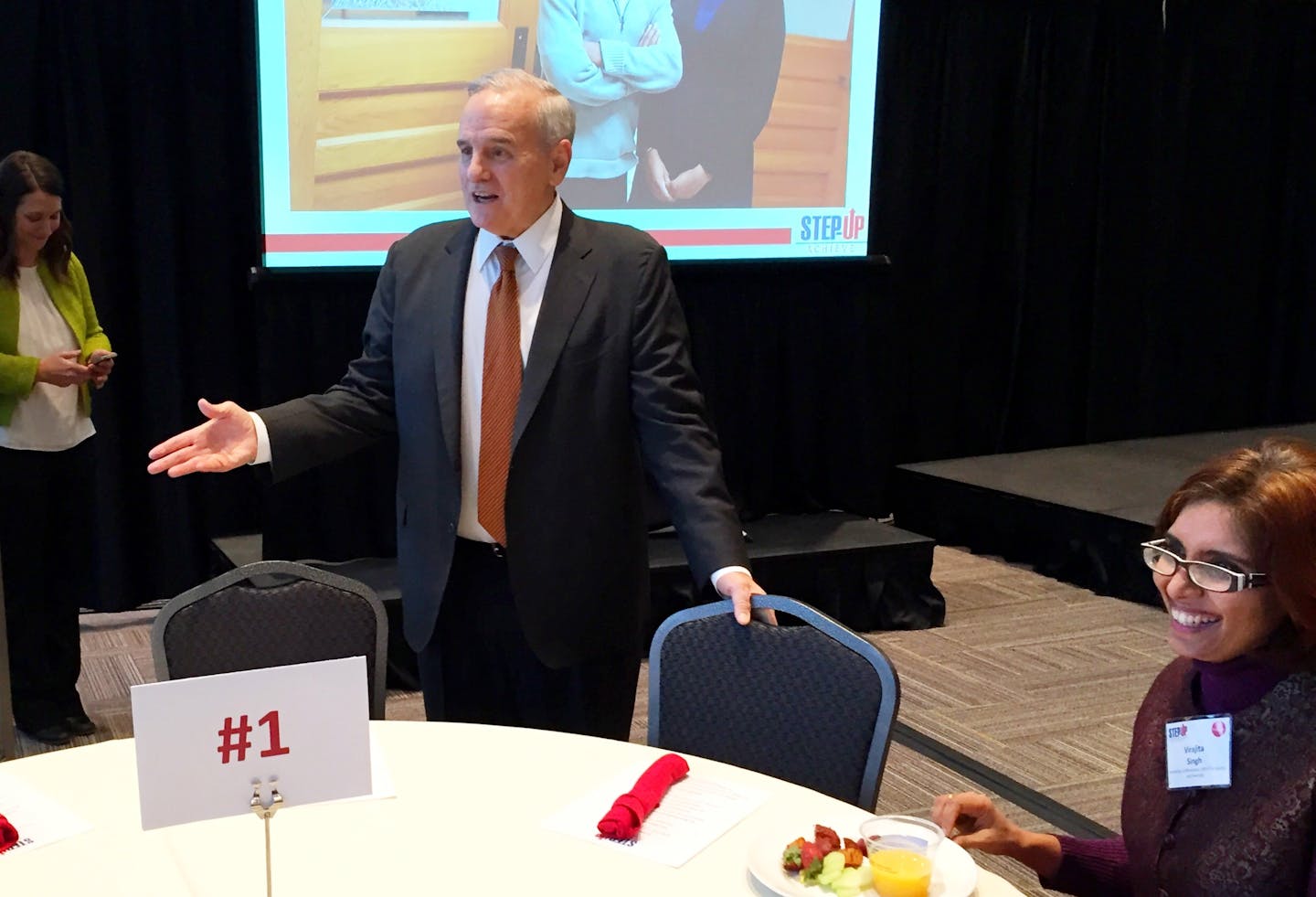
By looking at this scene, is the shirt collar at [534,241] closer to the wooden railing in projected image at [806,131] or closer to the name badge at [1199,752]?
the name badge at [1199,752]

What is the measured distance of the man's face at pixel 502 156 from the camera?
2213mm

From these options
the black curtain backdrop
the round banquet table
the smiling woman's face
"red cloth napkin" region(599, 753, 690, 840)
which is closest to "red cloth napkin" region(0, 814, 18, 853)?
the round banquet table

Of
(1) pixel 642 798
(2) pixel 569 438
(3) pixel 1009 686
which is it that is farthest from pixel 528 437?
(3) pixel 1009 686

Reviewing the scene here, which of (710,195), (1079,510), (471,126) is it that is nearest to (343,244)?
(710,195)

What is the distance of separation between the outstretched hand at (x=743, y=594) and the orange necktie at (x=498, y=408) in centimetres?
38

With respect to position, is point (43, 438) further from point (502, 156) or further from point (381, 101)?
point (502, 156)

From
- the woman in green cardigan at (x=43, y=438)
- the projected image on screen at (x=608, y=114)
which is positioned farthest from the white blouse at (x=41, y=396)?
the projected image on screen at (x=608, y=114)

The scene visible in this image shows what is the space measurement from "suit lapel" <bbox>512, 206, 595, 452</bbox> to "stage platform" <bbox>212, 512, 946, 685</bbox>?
2349mm

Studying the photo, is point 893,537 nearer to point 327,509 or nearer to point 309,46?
point 327,509

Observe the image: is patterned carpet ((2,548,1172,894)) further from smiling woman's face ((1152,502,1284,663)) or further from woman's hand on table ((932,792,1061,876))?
smiling woman's face ((1152,502,1284,663))

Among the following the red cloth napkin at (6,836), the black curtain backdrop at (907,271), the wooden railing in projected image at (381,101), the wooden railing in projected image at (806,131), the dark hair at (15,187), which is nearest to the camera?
the red cloth napkin at (6,836)

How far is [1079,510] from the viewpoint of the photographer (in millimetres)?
5164

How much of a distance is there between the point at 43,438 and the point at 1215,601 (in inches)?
117

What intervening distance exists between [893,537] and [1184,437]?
253 centimetres
